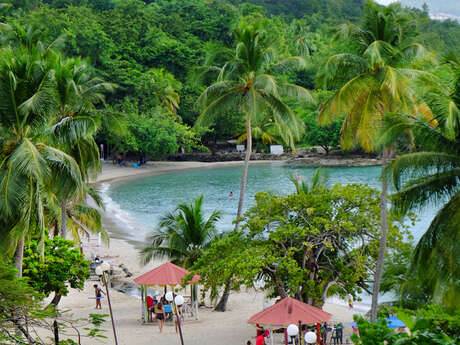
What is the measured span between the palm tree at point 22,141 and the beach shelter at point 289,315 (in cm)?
579

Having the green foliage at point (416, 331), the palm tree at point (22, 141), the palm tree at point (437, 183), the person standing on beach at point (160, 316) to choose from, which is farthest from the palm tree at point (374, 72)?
the green foliage at point (416, 331)

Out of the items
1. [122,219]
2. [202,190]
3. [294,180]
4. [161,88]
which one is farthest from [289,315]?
[161,88]

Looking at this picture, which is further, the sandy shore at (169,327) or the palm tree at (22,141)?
the sandy shore at (169,327)

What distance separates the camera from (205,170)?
232 ft

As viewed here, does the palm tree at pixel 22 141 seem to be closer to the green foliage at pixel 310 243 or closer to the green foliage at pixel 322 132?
the green foliage at pixel 310 243

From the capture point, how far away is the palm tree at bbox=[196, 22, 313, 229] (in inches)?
793

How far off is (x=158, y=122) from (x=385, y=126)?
179ft

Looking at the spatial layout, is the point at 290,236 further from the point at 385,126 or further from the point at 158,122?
the point at 158,122

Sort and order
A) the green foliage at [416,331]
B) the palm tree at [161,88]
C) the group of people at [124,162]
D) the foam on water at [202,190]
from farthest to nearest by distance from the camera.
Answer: the group of people at [124,162]
the palm tree at [161,88]
the foam on water at [202,190]
the green foliage at [416,331]

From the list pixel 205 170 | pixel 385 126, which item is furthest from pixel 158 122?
pixel 385 126

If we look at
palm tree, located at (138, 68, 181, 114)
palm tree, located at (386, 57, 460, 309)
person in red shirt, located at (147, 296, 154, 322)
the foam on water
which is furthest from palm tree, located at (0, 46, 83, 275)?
palm tree, located at (138, 68, 181, 114)

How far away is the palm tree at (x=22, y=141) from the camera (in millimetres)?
12609

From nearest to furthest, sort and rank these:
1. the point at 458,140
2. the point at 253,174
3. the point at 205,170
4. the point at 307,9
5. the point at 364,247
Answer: the point at 458,140, the point at 364,247, the point at 253,174, the point at 205,170, the point at 307,9

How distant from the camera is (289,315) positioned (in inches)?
543
